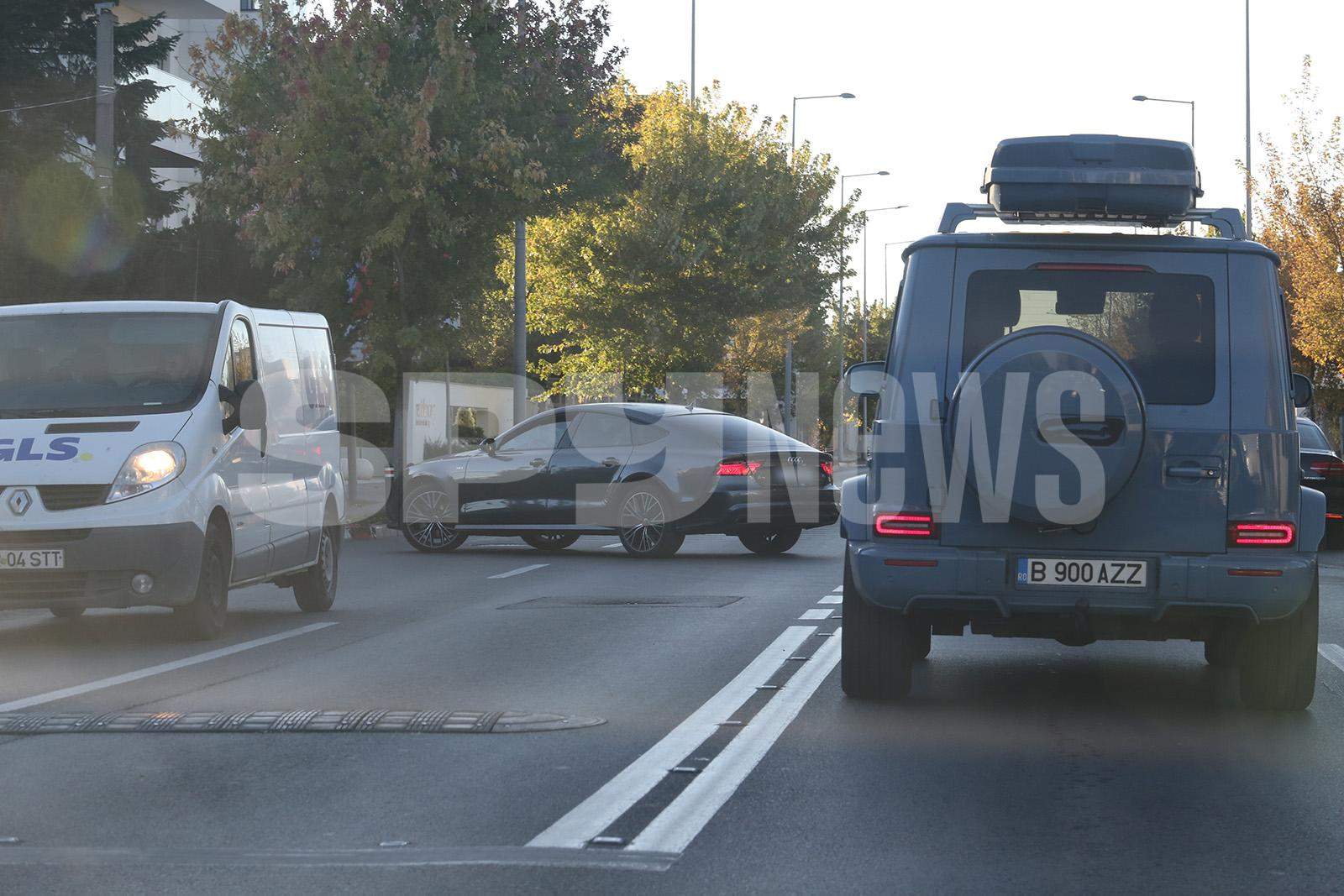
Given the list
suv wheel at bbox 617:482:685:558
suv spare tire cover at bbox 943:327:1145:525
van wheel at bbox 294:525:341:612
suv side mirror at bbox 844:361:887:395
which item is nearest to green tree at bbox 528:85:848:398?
suv wheel at bbox 617:482:685:558

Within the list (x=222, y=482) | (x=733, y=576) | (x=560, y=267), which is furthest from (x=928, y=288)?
(x=560, y=267)

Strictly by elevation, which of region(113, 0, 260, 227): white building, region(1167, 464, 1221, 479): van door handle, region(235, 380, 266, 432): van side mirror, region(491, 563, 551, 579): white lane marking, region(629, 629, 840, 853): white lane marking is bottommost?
region(491, 563, 551, 579): white lane marking

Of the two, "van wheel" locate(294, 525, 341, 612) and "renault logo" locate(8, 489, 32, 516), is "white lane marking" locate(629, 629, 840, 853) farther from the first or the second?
"van wheel" locate(294, 525, 341, 612)

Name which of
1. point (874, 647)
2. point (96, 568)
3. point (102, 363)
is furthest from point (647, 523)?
point (874, 647)

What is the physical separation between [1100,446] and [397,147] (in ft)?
58.1

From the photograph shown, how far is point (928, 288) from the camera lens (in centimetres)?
795

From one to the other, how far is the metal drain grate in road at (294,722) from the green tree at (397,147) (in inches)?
641

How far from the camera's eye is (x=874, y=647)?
830 centimetres

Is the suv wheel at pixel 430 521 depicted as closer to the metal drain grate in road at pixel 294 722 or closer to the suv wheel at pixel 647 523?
the suv wheel at pixel 647 523

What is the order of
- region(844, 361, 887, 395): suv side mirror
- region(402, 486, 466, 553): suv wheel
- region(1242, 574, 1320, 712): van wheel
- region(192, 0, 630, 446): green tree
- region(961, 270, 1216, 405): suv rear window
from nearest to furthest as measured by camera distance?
region(961, 270, 1216, 405): suv rear window < region(1242, 574, 1320, 712): van wheel < region(844, 361, 887, 395): suv side mirror < region(402, 486, 466, 553): suv wheel < region(192, 0, 630, 446): green tree

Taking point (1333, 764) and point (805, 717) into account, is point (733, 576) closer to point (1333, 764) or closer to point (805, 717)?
point (805, 717)

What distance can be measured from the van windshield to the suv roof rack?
4.74 metres

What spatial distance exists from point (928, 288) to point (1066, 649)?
3.66 meters

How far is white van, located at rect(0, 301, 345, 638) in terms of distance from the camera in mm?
10164
